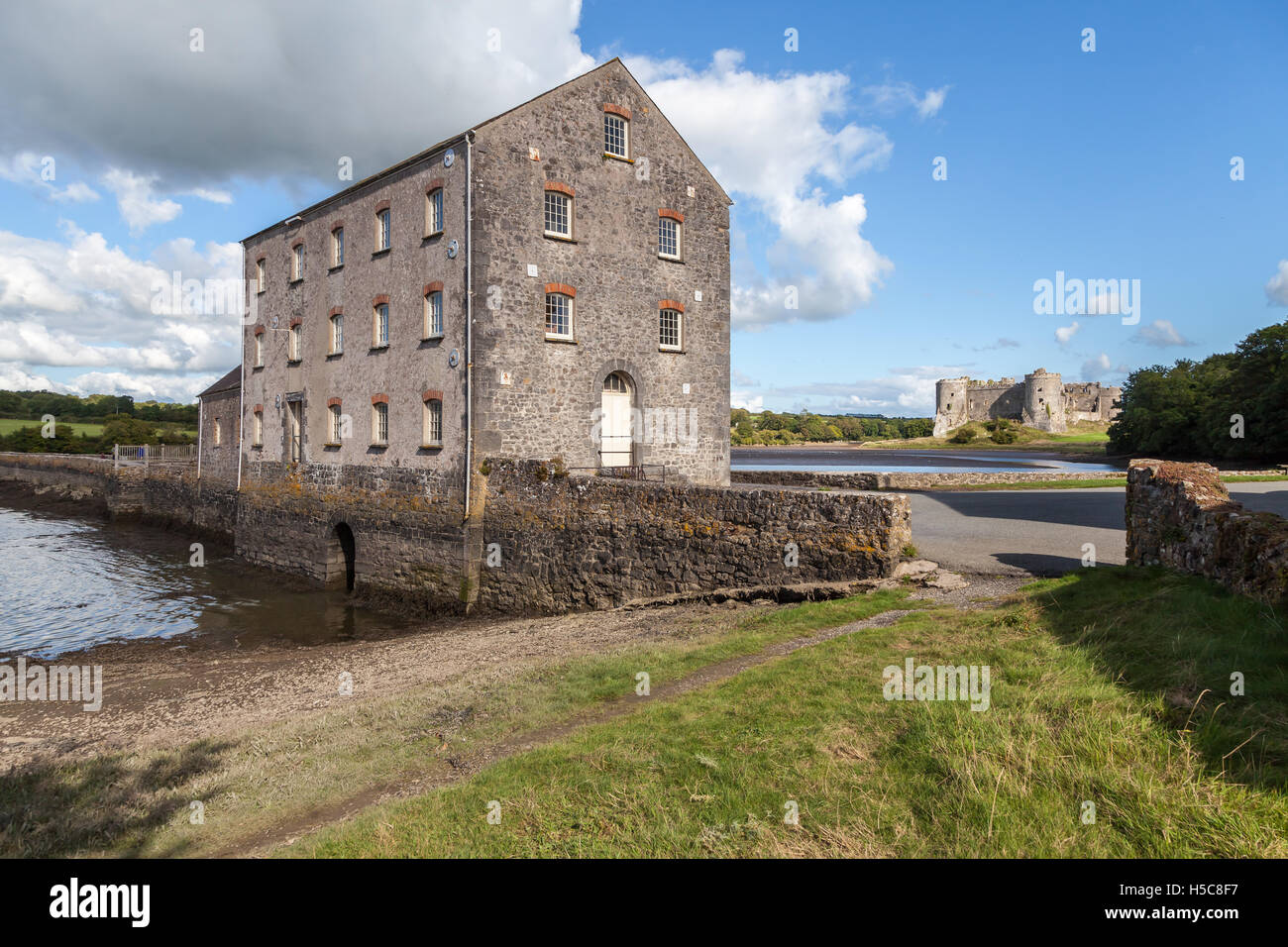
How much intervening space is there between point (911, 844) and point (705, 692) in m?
3.54

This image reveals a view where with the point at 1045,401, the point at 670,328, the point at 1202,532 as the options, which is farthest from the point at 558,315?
the point at 1045,401

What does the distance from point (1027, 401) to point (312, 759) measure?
92.8 meters

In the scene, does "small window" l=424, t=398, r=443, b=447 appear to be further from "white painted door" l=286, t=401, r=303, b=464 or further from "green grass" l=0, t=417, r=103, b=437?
"green grass" l=0, t=417, r=103, b=437

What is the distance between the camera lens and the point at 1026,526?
632 inches

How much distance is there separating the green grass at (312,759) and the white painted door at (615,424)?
11.5 m

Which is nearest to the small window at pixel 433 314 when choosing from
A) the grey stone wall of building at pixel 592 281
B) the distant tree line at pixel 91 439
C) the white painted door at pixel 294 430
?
the grey stone wall of building at pixel 592 281

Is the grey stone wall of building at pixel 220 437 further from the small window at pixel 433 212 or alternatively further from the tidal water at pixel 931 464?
the tidal water at pixel 931 464

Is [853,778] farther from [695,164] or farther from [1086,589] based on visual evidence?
[695,164]

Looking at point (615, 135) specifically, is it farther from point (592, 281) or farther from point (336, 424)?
point (336, 424)

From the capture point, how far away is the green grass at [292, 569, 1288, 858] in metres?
3.93

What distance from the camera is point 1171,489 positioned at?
30.6ft

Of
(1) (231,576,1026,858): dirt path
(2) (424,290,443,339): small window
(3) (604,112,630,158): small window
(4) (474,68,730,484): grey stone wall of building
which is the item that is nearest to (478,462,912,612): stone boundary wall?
(1) (231,576,1026,858): dirt path

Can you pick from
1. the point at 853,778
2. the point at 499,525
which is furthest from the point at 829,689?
the point at 499,525

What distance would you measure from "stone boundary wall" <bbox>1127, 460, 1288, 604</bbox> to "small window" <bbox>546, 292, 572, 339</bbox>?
14448mm
